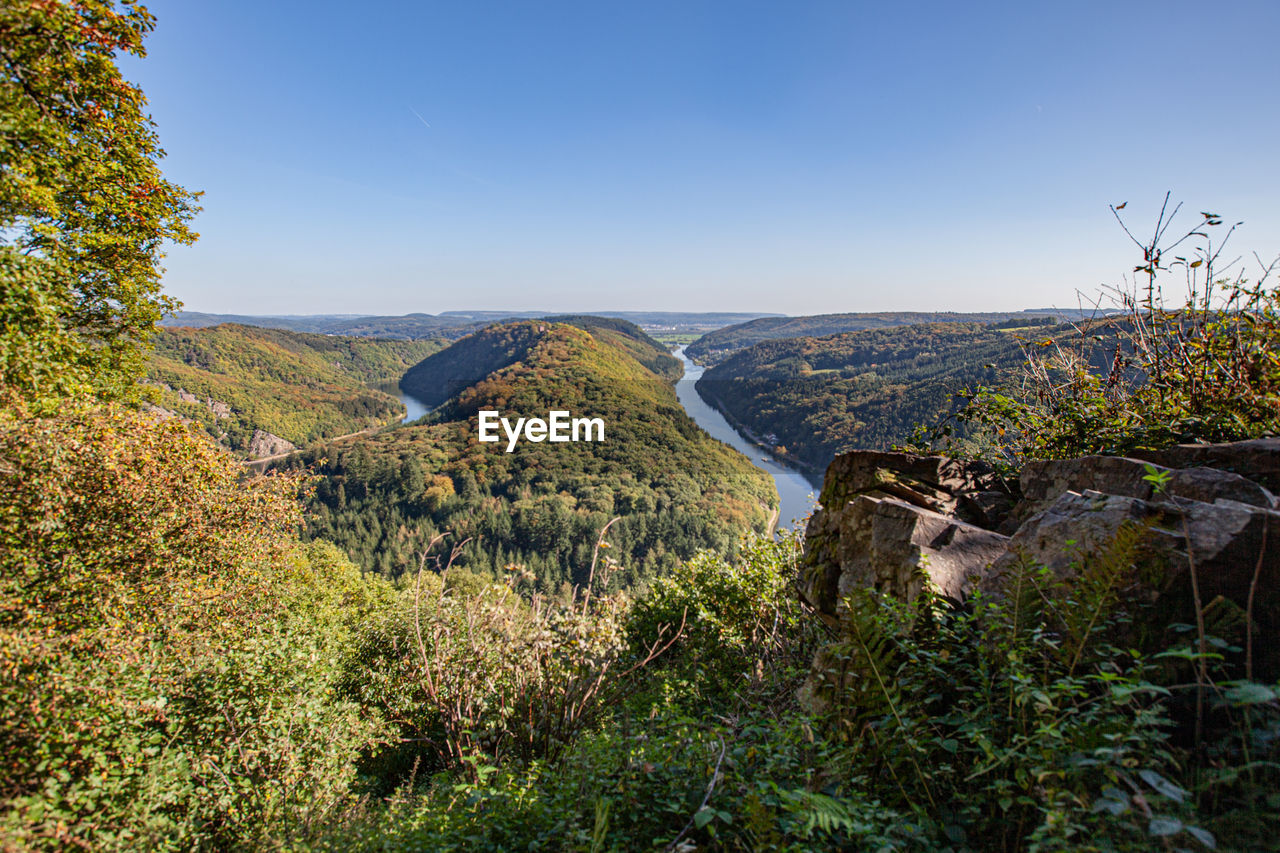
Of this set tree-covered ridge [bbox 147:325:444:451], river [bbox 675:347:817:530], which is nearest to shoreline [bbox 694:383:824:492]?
river [bbox 675:347:817:530]

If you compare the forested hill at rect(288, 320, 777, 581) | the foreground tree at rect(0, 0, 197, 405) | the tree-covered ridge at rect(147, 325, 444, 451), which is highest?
the foreground tree at rect(0, 0, 197, 405)

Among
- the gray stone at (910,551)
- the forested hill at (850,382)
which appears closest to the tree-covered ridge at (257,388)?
the forested hill at (850,382)

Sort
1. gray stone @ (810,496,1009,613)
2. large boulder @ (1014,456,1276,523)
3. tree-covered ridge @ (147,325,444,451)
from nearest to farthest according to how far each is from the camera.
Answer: large boulder @ (1014,456,1276,523), gray stone @ (810,496,1009,613), tree-covered ridge @ (147,325,444,451)

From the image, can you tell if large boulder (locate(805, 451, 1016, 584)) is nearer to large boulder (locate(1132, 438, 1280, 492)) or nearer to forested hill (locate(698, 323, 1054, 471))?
large boulder (locate(1132, 438, 1280, 492))

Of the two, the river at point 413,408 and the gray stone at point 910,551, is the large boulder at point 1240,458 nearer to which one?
the gray stone at point 910,551

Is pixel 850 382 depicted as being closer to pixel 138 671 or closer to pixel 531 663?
pixel 531 663
